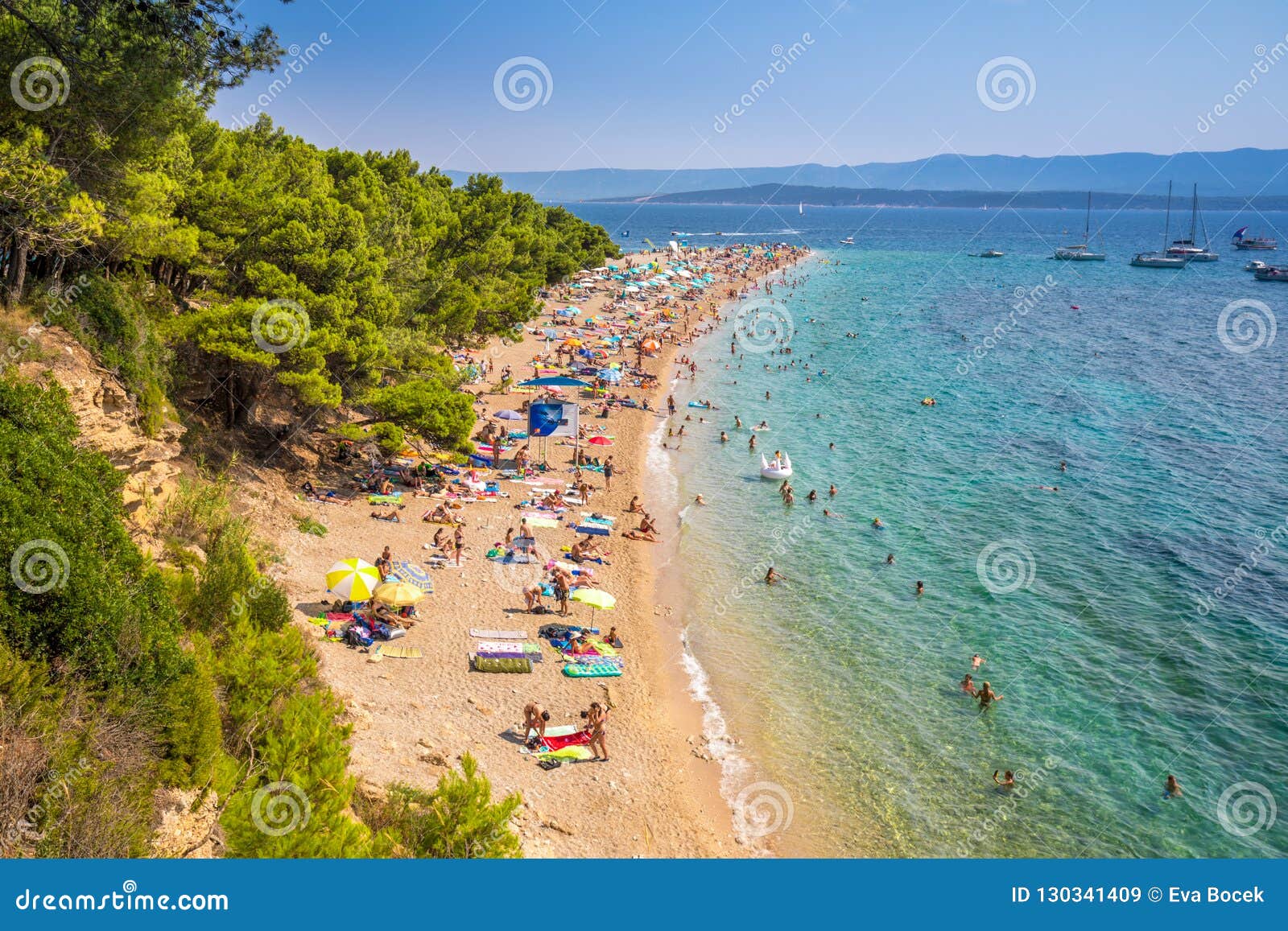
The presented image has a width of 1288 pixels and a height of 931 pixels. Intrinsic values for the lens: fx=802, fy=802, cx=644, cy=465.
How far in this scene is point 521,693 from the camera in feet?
57.2

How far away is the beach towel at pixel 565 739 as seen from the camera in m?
15.8

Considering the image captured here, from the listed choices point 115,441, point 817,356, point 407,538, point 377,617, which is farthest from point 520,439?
point 817,356

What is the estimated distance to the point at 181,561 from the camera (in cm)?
1406

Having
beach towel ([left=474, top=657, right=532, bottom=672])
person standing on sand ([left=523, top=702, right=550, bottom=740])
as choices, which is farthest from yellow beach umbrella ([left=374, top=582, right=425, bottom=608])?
Result: person standing on sand ([left=523, top=702, right=550, bottom=740])

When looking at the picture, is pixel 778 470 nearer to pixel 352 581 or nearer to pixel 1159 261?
pixel 352 581

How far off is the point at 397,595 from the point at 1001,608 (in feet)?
55.9

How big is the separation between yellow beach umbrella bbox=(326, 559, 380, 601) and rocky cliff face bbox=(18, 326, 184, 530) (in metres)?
3.83

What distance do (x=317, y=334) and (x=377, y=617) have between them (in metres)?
8.27

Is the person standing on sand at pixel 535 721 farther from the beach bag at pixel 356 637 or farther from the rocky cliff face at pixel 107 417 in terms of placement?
the rocky cliff face at pixel 107 417

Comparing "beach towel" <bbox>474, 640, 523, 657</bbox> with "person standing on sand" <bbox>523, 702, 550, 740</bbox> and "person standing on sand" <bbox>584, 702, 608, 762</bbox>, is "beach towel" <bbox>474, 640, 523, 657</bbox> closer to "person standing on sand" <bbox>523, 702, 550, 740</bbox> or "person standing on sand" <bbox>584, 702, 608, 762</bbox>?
"person standing on sand" <bbox>523, 702, 550, 740</bbox>

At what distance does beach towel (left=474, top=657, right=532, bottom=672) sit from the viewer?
58.6ft

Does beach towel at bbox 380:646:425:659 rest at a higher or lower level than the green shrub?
lower

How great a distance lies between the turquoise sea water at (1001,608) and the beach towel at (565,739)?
Result: 3039 millimetres

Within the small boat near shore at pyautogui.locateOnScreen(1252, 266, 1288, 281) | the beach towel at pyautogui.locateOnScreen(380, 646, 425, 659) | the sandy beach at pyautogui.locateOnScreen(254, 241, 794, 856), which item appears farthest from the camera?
Answer: the small boat near shore at pyautogui.locateOnScreen(1252, 266, 1288, 281)
